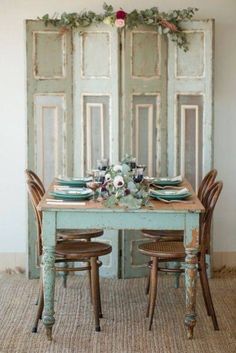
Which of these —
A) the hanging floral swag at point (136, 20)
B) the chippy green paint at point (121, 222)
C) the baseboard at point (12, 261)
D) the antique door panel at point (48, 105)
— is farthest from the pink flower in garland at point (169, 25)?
the baseboard at point (12, 261)

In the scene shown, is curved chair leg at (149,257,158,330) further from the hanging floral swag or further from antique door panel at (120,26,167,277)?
the hanging floral swag

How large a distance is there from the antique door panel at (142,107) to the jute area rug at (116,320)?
29cm

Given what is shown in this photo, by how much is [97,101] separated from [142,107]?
0.35m

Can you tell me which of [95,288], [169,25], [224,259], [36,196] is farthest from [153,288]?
[169,25]

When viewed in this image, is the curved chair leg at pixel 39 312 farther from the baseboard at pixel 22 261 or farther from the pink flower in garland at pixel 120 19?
the pink flower in garland at pixel 120 19

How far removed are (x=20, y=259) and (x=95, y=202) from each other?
1837 millimetres

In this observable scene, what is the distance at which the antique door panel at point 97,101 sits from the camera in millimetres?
5254

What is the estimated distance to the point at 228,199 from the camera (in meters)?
5.74

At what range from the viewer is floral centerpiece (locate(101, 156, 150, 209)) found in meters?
3.94

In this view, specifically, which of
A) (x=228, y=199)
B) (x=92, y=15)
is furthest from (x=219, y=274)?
(x=92, y=15)

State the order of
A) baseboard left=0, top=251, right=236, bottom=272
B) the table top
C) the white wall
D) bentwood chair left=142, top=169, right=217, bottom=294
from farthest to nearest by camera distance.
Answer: baseboard left=0, top=251, right=236, bottom=272
the white wall
bentwood chair left=142, top=169, right=217, bottom=294
the table top

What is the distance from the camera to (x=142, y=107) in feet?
17.6

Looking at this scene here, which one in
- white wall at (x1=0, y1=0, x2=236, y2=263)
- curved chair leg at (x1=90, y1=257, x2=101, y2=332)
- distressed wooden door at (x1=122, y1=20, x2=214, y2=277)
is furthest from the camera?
white wall at (x1=0, y1=0, x2=236, y2=263)

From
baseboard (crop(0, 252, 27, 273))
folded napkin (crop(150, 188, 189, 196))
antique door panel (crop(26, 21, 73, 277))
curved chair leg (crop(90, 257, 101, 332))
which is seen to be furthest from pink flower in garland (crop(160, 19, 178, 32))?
baseboard (crop(0, 252, 27, 273))
